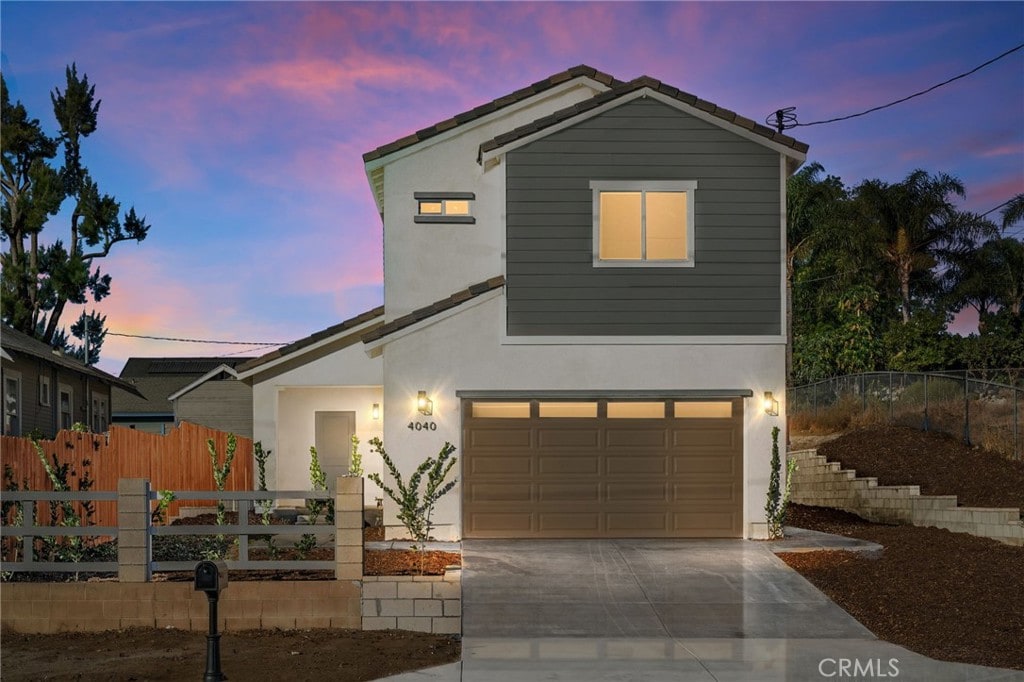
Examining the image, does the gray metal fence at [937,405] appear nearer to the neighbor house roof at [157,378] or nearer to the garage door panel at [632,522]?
the garage door panel at [632,522]

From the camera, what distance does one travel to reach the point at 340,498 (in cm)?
1239

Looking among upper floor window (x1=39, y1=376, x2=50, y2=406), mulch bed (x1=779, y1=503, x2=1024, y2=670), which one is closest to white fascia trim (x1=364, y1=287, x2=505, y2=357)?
mulch bed (x1=779, y1=503, x2=1024, y2=670)

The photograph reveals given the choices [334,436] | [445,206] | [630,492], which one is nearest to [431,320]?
[445,206]

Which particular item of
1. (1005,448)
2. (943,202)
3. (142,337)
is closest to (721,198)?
(1005,448)

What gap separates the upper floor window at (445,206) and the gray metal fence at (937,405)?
1171cm

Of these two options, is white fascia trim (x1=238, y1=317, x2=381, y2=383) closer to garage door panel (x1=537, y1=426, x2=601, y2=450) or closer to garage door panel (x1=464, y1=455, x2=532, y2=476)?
garage door panel (x1=464, y1=455, x2=532, y2=476)

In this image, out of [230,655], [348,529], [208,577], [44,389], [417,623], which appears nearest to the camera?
[208,577]

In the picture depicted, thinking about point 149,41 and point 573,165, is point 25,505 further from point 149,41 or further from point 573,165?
point 149,41

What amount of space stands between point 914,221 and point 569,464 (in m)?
31.5

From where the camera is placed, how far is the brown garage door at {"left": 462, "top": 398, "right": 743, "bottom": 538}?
1689 centimetres

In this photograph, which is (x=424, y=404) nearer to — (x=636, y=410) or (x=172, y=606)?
(x=636, y=410)

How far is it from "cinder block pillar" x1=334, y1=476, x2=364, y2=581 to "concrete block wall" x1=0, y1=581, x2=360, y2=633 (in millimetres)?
153

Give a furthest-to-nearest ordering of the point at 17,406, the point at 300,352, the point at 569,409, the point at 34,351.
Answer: the point at 34,351, the point at 17,406, the point at 300,352, the point at 569,409

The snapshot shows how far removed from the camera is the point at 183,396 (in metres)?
42.8
